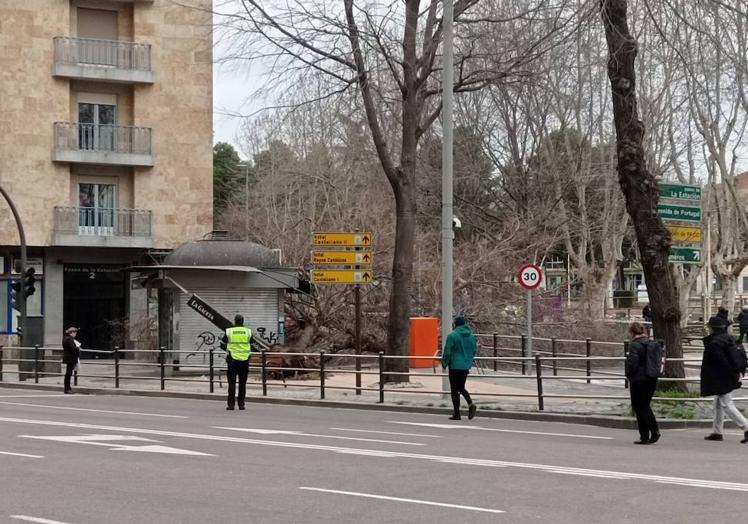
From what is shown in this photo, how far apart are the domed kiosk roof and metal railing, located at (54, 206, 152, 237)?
11516 mm

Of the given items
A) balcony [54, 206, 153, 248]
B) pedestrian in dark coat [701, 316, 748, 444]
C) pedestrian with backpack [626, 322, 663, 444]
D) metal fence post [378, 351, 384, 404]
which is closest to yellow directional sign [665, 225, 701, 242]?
pedestrian in dark coat [701, 316, 748, 444]

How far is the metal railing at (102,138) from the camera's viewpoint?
40250mm

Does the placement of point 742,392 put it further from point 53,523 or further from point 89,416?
point 53,523

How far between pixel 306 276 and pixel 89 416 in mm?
14133

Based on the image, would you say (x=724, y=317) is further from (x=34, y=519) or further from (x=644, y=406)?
(x=34, y=519)

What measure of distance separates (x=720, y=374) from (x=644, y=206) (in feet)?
15.2

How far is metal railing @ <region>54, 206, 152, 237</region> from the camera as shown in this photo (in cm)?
4025

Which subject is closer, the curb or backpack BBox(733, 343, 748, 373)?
backpack BBox(733, 343, 748, 373)

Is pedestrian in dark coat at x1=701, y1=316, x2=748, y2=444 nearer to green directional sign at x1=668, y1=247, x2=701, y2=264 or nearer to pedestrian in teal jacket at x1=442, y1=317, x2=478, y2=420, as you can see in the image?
green directional sign at x1=668, y1=247, x2=701, y2=264

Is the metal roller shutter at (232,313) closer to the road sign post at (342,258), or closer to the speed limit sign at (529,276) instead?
the road sign post at (342,258)

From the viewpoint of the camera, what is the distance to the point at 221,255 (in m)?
29.6

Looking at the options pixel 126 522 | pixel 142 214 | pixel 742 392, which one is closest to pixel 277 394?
pixel 742 392

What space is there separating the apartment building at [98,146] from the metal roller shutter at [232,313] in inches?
403

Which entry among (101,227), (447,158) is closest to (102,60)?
(101,227)
